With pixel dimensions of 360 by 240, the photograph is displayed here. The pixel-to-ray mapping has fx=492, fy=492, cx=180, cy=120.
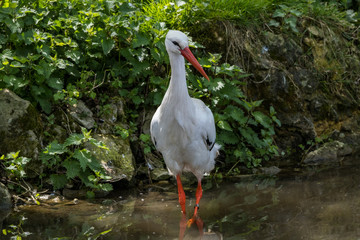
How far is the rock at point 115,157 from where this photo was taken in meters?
5.83

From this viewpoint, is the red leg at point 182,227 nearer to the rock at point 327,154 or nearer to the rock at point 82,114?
the rock at point 82,114

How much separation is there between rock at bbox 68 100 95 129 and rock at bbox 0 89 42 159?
0.61m

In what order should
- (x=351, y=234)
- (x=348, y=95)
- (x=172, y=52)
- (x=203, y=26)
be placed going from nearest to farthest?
(x=351, y=234), (x=172, y=52), (x=203, y=26), (x=348, y=95)

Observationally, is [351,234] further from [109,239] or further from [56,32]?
[56,32]

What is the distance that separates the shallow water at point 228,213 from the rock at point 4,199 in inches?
5.3

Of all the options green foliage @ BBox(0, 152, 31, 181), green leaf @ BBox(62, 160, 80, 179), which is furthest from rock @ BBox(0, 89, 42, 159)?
green leaf @ BBox(62, 160, 80, 179)

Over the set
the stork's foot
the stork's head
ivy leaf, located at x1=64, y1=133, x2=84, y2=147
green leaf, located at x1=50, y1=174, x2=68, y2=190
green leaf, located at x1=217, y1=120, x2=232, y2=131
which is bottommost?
the stork's foot

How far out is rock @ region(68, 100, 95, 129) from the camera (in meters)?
6.21

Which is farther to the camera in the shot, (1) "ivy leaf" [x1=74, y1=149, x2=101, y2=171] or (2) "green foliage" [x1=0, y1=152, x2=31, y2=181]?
(1) "ivy leaf" [x1=74, y1=149, x2=101, y2=171]

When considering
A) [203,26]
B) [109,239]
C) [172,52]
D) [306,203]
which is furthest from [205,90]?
[109,239]

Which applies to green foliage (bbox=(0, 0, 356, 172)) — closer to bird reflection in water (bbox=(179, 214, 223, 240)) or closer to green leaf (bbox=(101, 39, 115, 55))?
green leaf (bbox=(101, 39, 115, 55))

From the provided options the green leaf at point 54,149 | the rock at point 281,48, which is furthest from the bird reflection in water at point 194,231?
A: the rock at point 281,48

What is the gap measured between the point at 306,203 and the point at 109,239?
2131mm

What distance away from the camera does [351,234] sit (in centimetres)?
417
